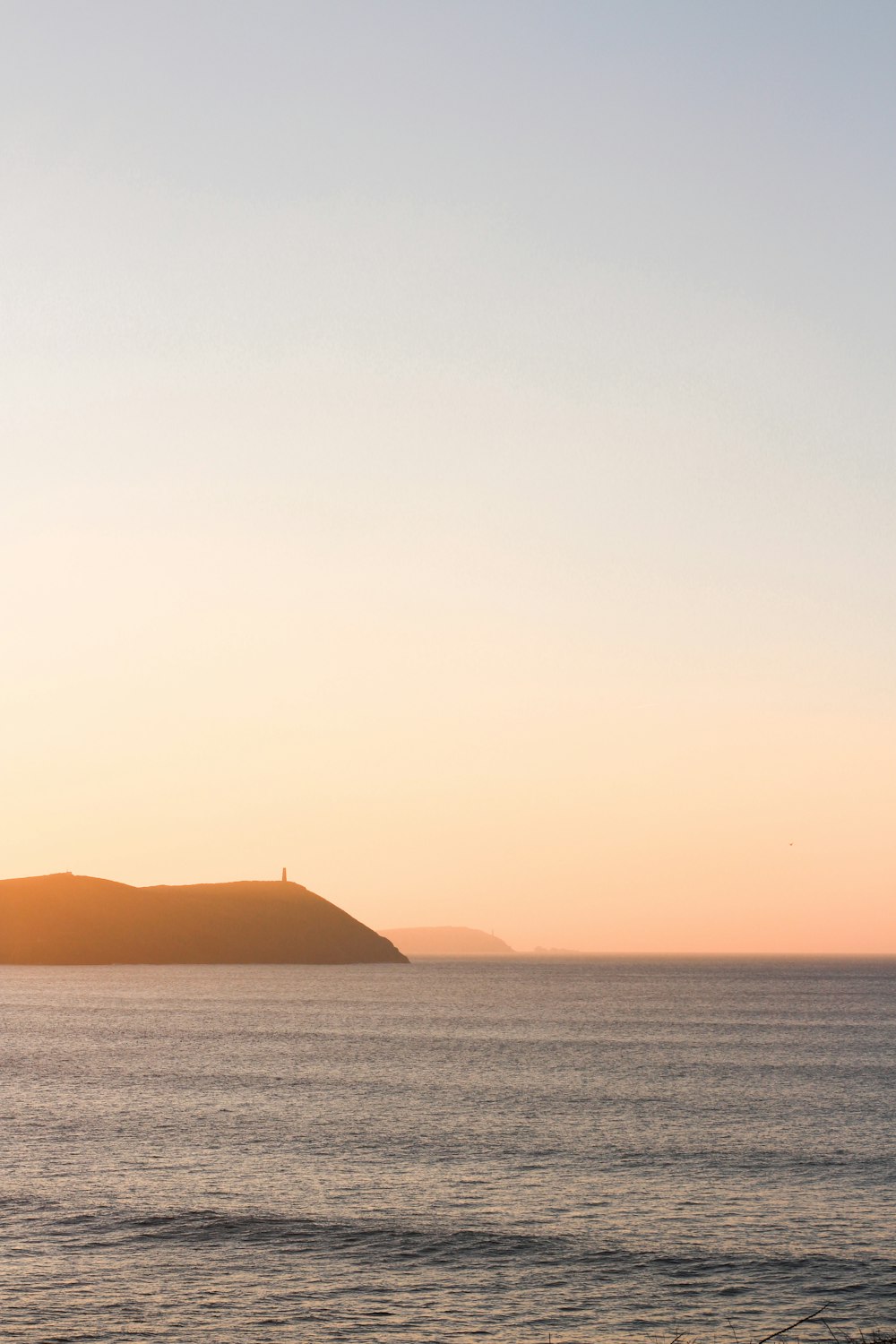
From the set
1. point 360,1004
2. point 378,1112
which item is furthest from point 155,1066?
point 360,1004

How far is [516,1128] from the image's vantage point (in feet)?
201

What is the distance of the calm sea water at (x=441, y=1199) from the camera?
3231cm

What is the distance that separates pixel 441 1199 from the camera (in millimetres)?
44594

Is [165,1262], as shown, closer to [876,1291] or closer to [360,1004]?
[876,1291]

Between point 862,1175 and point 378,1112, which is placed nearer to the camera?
point 862,1175

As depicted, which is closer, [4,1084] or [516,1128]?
[516,1128]

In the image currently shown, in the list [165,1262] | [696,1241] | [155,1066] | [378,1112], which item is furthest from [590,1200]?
[155,1066]

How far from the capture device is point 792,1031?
137 m

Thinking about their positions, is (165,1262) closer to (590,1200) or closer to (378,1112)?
(590,1200)

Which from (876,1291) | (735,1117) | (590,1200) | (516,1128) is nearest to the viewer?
(876,1291)

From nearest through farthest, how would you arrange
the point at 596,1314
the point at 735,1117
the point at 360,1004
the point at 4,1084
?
1. the point at 596,1314
2. the point at 735,1117
3. the point at 4,1084
4. the point at 360,1004

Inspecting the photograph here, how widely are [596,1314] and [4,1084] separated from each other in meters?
59.5

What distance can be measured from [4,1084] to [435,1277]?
2155 inches

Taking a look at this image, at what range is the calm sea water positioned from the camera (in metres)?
32.3
